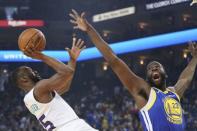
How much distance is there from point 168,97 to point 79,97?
800 inches

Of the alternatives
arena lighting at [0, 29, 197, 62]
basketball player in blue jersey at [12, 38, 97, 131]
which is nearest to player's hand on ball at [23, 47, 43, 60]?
basketball player in blue jersey at [12, 38, 97, 131]

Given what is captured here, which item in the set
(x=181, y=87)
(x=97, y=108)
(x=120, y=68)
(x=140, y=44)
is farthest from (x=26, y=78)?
(x=97, y=108)

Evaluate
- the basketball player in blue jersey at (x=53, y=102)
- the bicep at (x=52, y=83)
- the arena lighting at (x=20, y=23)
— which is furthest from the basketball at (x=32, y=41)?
the arena lighting at (x=20, y=23)

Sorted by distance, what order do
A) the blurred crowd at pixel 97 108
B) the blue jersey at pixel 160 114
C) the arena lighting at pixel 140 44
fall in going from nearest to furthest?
the blue jersey at pixel 160 114 → the blurred crowd at pixel 97 108 → the arena lighting at pixel 140 44

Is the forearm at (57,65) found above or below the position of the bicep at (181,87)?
above

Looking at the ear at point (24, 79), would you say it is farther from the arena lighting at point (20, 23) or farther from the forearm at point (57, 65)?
the arena lighting at point (20, 23)

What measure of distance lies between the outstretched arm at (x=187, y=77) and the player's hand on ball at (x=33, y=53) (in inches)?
56.2

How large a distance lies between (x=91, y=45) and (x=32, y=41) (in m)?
18.5

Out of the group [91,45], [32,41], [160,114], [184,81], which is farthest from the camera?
[91,45]

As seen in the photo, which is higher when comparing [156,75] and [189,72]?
[156,75]

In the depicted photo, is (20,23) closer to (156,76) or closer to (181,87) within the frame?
(181,87)

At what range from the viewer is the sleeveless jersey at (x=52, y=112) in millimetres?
4613

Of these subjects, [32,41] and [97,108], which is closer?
[32,41]

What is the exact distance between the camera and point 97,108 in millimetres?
20672
